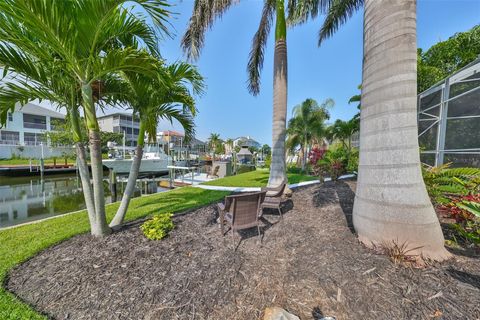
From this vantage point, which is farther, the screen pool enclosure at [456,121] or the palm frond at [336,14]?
the palm frond at [336,14]

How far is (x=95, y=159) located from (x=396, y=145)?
497 centimetres

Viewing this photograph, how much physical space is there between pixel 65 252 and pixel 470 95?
39.4ft

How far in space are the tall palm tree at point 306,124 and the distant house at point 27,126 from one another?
40568 mm

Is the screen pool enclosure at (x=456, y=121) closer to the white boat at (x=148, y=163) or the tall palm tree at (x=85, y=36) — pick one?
the tall palm tree at (x=85, y=36)

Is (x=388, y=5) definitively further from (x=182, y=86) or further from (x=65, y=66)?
(x=65, y=66)

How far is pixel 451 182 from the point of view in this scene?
391 centimetres

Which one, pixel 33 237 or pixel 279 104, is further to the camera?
pixel 279 104

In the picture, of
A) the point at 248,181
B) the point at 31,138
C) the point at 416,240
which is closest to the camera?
the point at 416,240

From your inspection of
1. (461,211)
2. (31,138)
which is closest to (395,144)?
(461,211)

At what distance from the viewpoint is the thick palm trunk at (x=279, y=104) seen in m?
6.67

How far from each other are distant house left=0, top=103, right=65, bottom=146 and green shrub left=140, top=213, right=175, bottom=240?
4434 cm

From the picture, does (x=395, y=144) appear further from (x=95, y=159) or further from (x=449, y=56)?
(x=449, y=56)

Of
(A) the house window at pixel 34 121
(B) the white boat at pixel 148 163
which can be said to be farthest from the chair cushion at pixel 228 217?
(A) the house window at pixel 34 121

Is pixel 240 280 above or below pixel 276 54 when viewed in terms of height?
below
